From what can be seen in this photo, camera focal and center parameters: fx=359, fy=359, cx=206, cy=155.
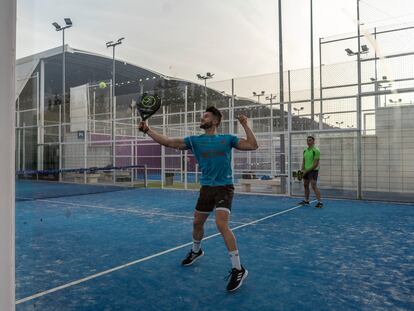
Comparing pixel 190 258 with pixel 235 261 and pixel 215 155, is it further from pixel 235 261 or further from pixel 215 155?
pixel 215 155

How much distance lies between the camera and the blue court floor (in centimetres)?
342

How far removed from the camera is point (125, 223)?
309 inches

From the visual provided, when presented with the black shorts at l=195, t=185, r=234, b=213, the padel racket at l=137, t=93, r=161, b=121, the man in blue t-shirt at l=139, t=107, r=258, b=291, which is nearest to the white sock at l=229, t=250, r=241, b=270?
the man in blue t-shirt at l=139, t=107, r=258, b=291

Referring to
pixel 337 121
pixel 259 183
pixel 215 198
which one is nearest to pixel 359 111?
pixel 337 121

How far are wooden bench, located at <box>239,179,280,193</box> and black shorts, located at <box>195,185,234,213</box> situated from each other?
32.7 feet

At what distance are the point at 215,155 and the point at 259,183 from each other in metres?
10.4

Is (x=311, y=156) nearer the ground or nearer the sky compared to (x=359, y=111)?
nearer the ground

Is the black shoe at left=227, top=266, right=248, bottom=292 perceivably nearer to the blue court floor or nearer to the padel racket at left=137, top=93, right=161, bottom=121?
the blue court floor

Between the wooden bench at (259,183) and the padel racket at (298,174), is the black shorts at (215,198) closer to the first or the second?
the padel racket at (298,174)

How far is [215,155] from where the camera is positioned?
14.1ft

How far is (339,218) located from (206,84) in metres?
11.4

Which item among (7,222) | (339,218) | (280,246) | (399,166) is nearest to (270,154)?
(399,166)

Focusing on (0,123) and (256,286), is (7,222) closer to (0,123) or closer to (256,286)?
(0,123)

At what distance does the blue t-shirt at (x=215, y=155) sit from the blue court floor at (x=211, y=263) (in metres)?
1.14
